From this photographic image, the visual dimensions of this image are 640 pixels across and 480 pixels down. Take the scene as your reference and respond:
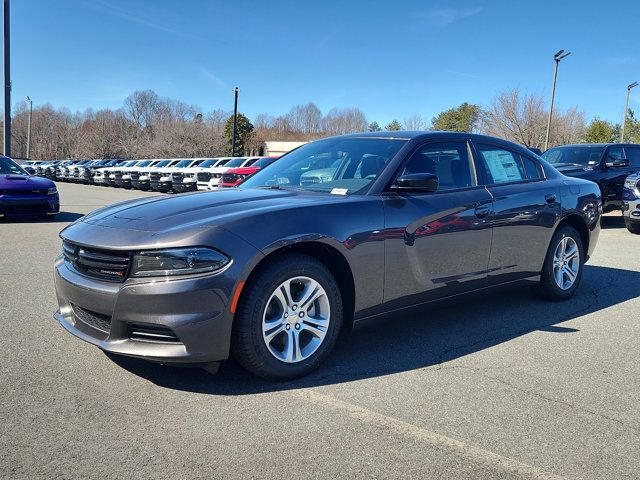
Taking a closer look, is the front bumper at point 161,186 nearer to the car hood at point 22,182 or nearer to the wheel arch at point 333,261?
the car hood at point 22,182

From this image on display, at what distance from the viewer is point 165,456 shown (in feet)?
8.32

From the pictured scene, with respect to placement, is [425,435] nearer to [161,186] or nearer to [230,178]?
[230,178]

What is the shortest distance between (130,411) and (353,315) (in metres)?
1.51

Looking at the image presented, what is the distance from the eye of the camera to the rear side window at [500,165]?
4855 mm

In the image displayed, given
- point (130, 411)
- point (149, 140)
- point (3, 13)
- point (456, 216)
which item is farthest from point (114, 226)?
point (149, 140)

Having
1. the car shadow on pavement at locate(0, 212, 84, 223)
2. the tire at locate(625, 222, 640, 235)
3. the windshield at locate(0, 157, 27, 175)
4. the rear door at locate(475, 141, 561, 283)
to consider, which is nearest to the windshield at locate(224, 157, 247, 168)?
the car shadow on pavement at locate(0, 212, 84, 223)

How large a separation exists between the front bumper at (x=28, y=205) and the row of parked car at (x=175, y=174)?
5.71 meters

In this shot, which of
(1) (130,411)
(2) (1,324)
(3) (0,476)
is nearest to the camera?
(3) (0,476)

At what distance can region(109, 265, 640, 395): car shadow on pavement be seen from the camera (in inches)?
135

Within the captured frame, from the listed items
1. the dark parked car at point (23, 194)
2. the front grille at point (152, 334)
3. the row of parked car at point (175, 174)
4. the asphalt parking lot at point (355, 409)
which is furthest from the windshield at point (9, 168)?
the front grille at point (152, 334)

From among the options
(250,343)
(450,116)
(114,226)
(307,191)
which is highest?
(450,116)

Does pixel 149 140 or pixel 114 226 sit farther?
pixel 149 140

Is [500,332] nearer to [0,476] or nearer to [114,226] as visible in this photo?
[114,226]

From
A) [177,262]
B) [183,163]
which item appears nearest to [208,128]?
[183,163]
